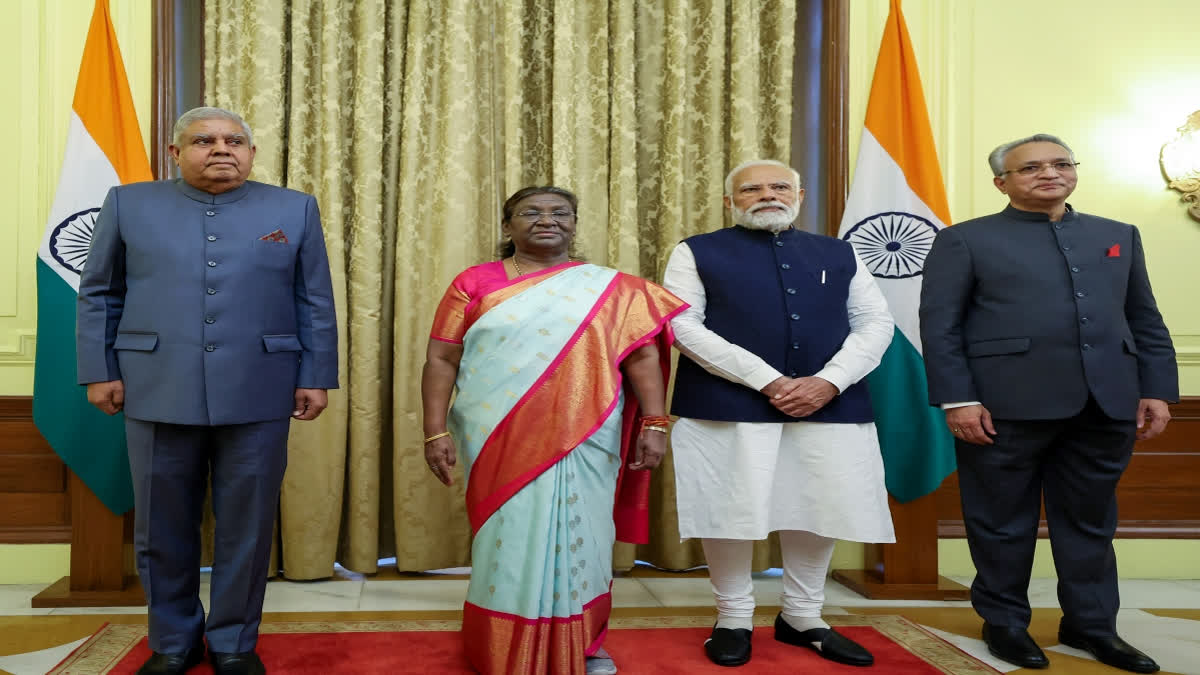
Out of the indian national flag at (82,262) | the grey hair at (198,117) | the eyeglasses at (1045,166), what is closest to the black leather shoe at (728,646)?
the eyeglasses at (1045,166)

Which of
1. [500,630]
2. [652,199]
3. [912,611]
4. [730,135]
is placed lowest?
[912,611]

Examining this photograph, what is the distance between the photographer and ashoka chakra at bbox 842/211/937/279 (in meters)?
3.23

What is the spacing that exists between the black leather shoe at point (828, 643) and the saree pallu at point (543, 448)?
2.05ft

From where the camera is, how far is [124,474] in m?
3.04

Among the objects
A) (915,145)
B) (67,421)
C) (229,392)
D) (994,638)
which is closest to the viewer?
(229,392)

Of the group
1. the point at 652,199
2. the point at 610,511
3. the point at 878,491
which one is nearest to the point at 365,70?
the point at 652,199

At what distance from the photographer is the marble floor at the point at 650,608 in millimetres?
2537

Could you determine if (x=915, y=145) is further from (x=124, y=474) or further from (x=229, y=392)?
(x=124, y=474)

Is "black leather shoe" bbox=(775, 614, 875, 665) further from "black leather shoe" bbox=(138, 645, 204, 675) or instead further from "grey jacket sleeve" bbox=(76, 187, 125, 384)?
"grey jacket sleeve" bbox=(76, 187, 125, 384)

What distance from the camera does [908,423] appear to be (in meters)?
3.22

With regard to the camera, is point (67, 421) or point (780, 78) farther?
point (780, 78)

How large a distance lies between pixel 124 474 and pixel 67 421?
265 mm

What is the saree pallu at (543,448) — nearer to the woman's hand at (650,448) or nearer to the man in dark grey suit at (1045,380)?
the woman's hand at (650,448)

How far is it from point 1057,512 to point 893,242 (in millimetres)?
1139
